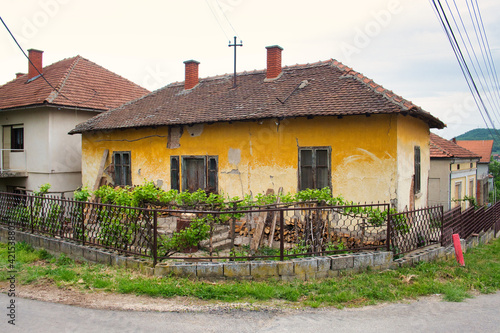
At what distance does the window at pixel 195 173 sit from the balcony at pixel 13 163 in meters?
7.95

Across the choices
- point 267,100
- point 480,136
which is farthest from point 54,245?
point 480,136

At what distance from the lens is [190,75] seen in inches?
599

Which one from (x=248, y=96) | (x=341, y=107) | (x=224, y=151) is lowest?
(x=224, y=151)

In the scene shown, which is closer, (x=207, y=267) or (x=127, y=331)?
(x=127, y=331)

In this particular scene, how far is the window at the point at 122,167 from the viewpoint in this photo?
13.9m

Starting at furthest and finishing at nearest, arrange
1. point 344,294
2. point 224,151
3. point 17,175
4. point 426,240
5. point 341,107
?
point 17,175 → point 224,151 → point 341,107 → point 426,240 → point 344,294

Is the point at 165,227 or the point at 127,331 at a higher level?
the point at 165,227

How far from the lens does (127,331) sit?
4.59m

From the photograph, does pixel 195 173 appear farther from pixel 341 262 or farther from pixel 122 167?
pixel 341 262

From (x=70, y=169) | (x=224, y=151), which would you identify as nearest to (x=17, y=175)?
(x=70, y=169)

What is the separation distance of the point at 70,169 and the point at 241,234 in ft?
33.5

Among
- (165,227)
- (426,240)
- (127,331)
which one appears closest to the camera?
(127,331)

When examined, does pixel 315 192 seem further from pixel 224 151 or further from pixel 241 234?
pixel 224 151

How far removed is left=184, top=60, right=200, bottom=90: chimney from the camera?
49.9ft
